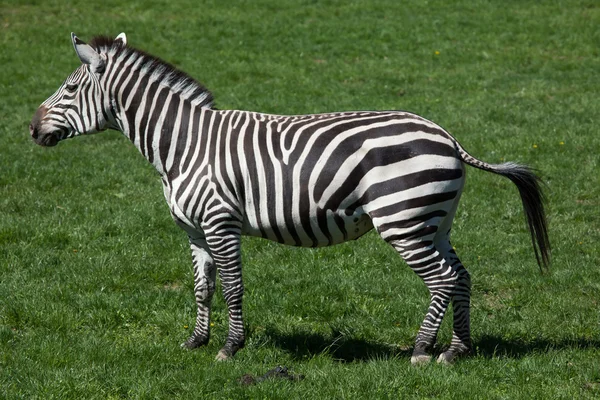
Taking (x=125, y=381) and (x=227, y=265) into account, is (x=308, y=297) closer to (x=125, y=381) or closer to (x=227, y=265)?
(x=227, y=265)

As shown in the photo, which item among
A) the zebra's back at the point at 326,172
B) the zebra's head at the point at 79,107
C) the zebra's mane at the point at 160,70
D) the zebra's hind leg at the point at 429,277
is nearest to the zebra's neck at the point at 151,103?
the zebra's mane at the point at 160,70

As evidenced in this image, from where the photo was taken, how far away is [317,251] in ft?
32.4

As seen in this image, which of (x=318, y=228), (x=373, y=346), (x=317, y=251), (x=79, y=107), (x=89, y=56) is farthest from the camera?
(x=317, y=251)

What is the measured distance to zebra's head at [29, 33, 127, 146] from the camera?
738 centimetres

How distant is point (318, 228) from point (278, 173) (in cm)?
60

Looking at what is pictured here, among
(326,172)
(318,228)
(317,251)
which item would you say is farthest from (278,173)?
Answer: (317,251)

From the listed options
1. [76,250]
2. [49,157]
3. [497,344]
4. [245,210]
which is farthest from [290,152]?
[49,157]

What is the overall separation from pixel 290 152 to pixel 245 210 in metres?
0.66

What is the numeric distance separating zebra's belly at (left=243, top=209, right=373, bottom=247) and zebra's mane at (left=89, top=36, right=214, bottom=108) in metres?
1.34

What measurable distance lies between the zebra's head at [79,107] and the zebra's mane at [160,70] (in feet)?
0.32

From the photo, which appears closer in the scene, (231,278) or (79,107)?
(231,278)

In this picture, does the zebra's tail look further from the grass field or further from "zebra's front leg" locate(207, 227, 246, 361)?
"zebra's front leg" locate(207, 227, 246, 361)

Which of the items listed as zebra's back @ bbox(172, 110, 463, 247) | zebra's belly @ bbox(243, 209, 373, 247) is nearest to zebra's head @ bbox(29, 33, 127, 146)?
zebra's back @ bbox(172, 110, 463, 247)

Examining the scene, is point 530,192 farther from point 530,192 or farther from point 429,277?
point 429,277
